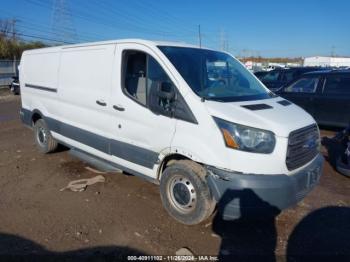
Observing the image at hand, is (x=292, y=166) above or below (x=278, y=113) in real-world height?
below

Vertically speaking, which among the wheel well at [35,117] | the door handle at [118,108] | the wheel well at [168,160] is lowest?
the wheel well at [168,160]

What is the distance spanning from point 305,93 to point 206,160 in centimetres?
686

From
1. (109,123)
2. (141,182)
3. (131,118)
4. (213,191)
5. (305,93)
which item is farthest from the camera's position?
(305,93)

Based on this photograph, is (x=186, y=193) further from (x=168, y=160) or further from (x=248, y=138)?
(x=248, y=138)

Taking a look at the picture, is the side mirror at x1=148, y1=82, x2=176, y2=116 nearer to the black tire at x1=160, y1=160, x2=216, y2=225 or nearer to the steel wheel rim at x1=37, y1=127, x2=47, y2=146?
the black tire at x1=160, y1=160, x2=216, y2=225

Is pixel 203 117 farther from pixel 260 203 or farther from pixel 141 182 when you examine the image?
pixel 141 182

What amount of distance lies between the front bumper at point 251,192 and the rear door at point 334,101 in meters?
5.98

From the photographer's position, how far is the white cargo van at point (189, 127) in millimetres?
3516

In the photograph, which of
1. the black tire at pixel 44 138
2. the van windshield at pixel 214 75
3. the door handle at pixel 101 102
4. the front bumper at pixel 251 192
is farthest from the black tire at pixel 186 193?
the black tire at pixel 44 138

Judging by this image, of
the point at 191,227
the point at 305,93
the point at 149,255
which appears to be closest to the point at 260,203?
the point at 191,227

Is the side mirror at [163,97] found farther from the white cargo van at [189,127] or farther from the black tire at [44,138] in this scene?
the black tire at [44,138]

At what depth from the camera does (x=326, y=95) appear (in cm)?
905

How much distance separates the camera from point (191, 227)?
404 centimetres

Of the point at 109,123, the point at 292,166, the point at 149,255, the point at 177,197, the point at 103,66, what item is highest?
the point at 103,66
